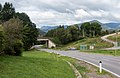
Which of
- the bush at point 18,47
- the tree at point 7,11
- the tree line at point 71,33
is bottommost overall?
the bush at point 18,47

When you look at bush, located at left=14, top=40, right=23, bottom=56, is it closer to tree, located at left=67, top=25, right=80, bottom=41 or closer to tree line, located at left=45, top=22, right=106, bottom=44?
tree line, located at left=45, top=22, right=106, bottom=44

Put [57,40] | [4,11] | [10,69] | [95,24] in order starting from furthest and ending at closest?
[95,24], [57,40], [4,11], [10,69]

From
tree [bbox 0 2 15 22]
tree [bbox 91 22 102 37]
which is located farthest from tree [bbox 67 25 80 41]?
tree [bbox 0 2 15 22]

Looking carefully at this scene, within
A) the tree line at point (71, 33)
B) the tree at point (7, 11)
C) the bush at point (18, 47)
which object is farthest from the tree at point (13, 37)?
the tree line at point (71, 33)

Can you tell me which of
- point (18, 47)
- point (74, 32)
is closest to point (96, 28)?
point (74, 32)

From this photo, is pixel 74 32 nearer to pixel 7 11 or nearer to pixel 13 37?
pixel 7 11

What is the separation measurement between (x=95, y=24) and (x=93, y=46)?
52.9 meters

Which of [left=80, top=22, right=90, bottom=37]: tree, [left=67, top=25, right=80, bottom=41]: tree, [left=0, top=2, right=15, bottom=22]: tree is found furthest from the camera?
[left=80, top=22, right=90, bottom=37]: tree

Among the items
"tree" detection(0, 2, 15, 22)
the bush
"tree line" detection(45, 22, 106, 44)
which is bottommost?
the bush

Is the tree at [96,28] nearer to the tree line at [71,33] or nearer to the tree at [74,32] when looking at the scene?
the tree line at [71,33]

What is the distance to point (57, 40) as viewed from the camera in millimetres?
130000

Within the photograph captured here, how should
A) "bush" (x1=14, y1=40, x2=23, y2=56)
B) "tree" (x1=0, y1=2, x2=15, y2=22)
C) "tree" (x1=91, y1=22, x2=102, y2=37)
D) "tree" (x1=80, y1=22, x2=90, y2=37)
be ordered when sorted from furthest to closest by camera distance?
1. "tree" (x1=80, y1=22, x2=90, y2=37)
2. "tree" (x1=91, y1=22, x2=102, y2=37)
3. "tree" (x1=0, y1=2, x2=15, y2=22)
4. "bush" (x1=14, y1=40, x2=23, y2=56)

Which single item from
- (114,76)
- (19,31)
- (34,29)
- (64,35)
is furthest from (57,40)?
(114,76)

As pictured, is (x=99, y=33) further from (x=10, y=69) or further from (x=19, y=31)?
(x=10, y=69)
